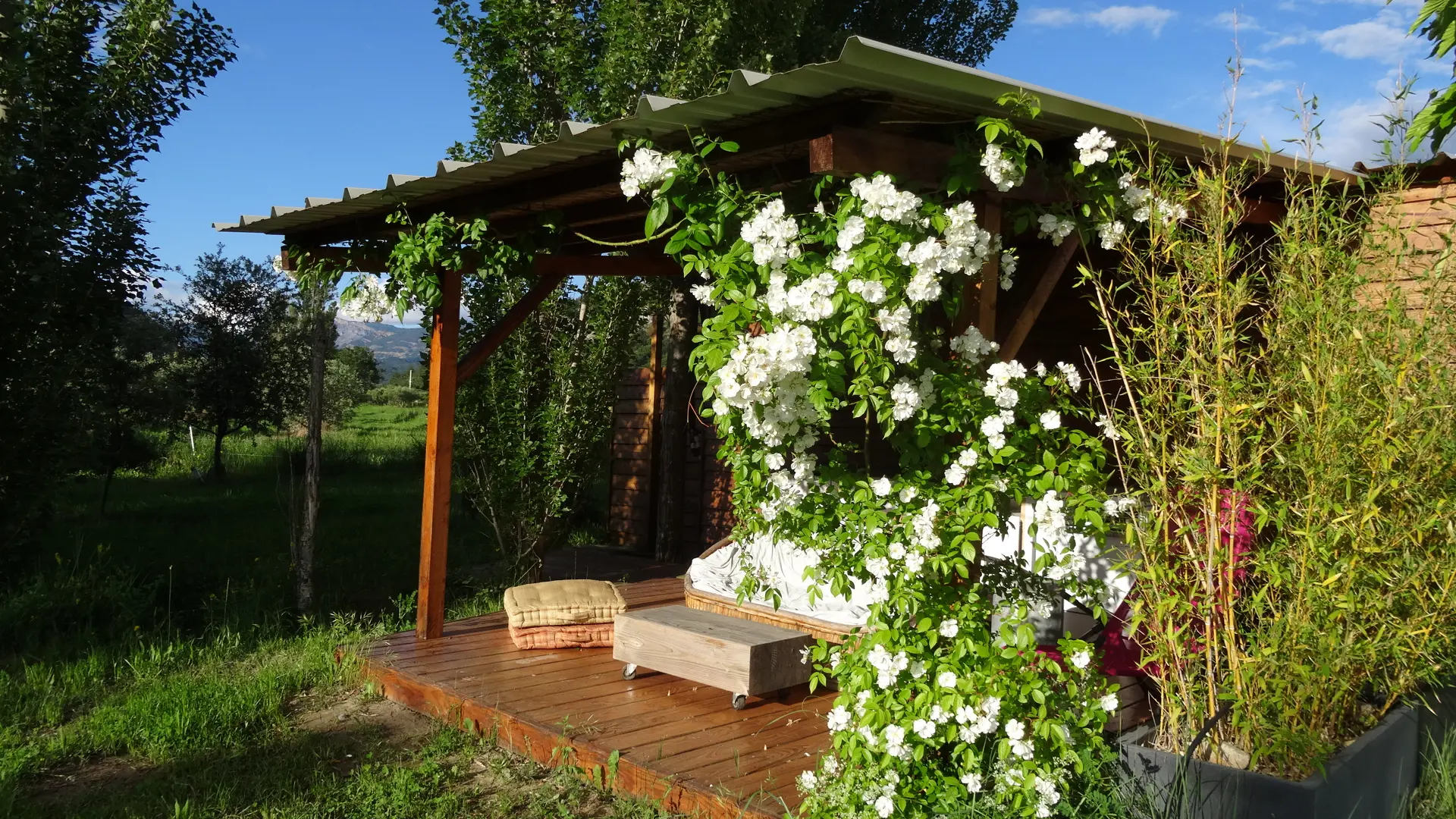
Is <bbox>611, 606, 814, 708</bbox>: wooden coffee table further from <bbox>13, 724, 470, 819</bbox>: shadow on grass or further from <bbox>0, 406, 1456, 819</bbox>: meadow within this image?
<bbox>13, 724, 470, 819</bbox>: shadow on grass

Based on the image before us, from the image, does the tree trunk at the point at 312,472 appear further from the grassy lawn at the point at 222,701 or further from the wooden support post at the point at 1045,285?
the wooden support post at the point at 1045,285

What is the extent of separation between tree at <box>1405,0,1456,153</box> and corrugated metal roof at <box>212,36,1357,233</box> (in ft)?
10.1

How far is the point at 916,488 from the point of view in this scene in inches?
119

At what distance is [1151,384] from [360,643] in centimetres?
422

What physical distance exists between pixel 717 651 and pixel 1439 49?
250 inches

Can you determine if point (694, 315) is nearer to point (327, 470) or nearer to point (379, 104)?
point (379, 104)

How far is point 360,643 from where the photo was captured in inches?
217

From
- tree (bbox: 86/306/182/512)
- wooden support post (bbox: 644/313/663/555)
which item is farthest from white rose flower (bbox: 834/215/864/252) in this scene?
tree (bbox: 86/306/182/512)

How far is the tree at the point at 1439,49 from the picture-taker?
22.0 feet

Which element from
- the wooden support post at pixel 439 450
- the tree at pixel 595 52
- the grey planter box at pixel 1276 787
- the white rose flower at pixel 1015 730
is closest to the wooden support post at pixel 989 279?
the white rose flower at pixel 1015 730

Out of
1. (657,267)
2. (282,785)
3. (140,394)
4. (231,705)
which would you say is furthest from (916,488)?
(140,394)

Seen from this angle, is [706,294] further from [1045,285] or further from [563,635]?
[563,635]

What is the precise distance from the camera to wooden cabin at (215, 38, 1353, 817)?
10.1 feet

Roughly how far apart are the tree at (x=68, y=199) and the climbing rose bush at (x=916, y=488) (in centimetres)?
524
